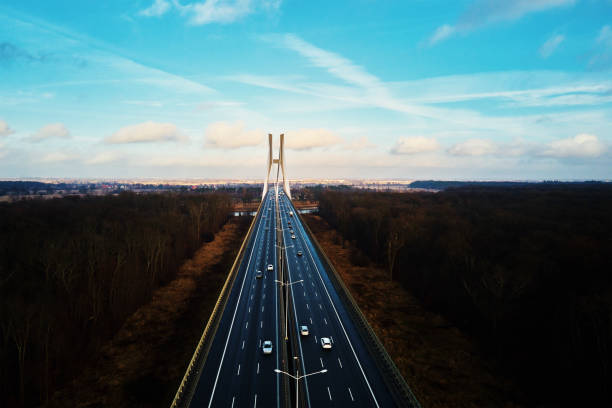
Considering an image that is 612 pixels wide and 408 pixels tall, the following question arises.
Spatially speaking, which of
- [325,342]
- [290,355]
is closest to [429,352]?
[325,342]

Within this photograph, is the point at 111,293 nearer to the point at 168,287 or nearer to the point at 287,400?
the point at 168,287

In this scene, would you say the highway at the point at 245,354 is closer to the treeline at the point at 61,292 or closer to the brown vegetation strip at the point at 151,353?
the brown vegetation strip at the point at 151,353

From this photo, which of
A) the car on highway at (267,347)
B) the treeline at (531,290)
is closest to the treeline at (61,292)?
the car on highway at (267,347)

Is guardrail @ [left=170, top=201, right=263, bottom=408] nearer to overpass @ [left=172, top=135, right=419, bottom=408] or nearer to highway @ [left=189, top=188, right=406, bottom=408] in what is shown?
overpass @ [left=172, top=135, right=419, bottom=408]

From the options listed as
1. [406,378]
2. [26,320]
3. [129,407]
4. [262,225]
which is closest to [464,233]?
[406,378]

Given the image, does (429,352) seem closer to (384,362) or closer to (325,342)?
(384,362)

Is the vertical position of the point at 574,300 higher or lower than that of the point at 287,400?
higher
